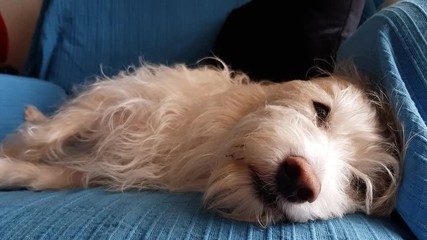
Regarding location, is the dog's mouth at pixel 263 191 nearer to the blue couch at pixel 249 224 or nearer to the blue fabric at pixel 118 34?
the blue couch at pixel 249 224

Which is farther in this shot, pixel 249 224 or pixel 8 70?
pixel 8 70

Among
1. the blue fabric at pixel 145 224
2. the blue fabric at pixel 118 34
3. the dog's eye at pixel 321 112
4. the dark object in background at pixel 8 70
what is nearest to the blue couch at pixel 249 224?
the blue fabric at pixel 145 224

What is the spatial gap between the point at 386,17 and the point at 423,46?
0.45 feet

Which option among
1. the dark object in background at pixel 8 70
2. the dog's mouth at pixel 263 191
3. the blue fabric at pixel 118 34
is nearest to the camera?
the dog's mouth at pixel 263 191

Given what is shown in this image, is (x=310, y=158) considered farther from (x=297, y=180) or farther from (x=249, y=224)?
(x=249, y=224)

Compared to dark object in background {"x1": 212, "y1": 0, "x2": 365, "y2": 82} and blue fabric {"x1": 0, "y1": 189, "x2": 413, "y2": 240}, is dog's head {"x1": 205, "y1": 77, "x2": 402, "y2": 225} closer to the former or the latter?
blue fabric {"x1": 0, "y1": 189, "x2": 413, "y2": 240}

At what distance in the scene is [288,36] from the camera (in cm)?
166

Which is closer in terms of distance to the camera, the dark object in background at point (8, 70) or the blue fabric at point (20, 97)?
the blue fabric at point (20, 97)

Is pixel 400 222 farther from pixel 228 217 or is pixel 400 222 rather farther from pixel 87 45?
pixel 87 45

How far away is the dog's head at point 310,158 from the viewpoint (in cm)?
92

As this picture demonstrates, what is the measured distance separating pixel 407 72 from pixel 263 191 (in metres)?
0.42

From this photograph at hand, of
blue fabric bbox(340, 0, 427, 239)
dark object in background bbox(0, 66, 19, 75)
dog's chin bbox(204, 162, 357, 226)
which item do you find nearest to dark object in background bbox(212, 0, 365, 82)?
blue fabric bbox(340, 0, 427, 239)

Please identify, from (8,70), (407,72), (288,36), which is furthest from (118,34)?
(407,72)

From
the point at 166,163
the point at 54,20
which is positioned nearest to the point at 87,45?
the point at 54,20
